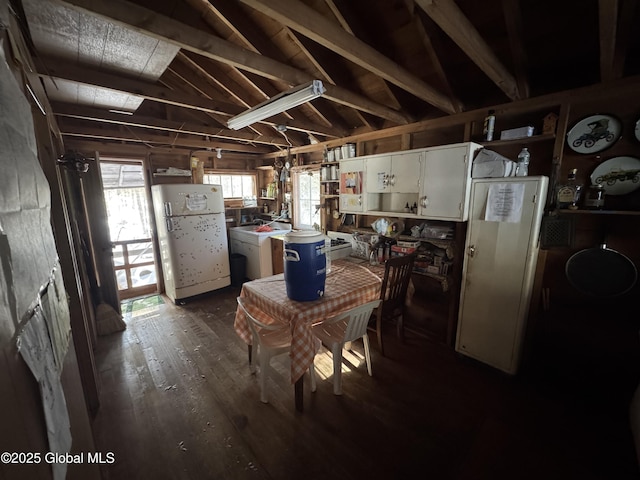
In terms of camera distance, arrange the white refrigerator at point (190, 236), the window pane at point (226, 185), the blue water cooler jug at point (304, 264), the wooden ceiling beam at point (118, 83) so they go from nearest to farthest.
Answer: the wooden ceiling beam at point (118, 83) < the blue water cooler jug at point (304, 264) < the white refrigerator at point (190, 236) < the window pane at point (226, 185)

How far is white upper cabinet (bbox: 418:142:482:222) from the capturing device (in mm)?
2164

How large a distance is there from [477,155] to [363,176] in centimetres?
112

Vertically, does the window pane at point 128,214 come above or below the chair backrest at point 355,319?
above

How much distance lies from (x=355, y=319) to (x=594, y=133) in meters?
2.13

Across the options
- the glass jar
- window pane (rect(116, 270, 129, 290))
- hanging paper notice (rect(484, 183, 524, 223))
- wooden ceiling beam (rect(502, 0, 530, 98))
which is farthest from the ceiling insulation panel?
the glass jar

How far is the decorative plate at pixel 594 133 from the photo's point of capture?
1763 mm

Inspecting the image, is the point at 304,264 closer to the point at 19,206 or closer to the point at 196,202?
the point at 19,206

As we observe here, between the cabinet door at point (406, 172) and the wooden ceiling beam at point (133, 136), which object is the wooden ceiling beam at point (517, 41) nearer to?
the cabinet door at point (406, 172)

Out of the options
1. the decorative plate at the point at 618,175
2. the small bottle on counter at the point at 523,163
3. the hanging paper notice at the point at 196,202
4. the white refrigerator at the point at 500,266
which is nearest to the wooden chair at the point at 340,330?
the white refrigerator at the point at 500,266

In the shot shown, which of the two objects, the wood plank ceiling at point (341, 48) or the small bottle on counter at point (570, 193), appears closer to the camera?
the wood plank ceiling at point (341, 48)

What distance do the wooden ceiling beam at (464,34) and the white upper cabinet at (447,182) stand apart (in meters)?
0.50

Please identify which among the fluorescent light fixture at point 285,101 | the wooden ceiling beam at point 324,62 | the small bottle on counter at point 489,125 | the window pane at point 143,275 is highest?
the wooden ceiling beam at point 324,62

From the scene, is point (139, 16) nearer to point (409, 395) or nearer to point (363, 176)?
point (363, 176)

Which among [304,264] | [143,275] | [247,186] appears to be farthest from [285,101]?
[143,275]
